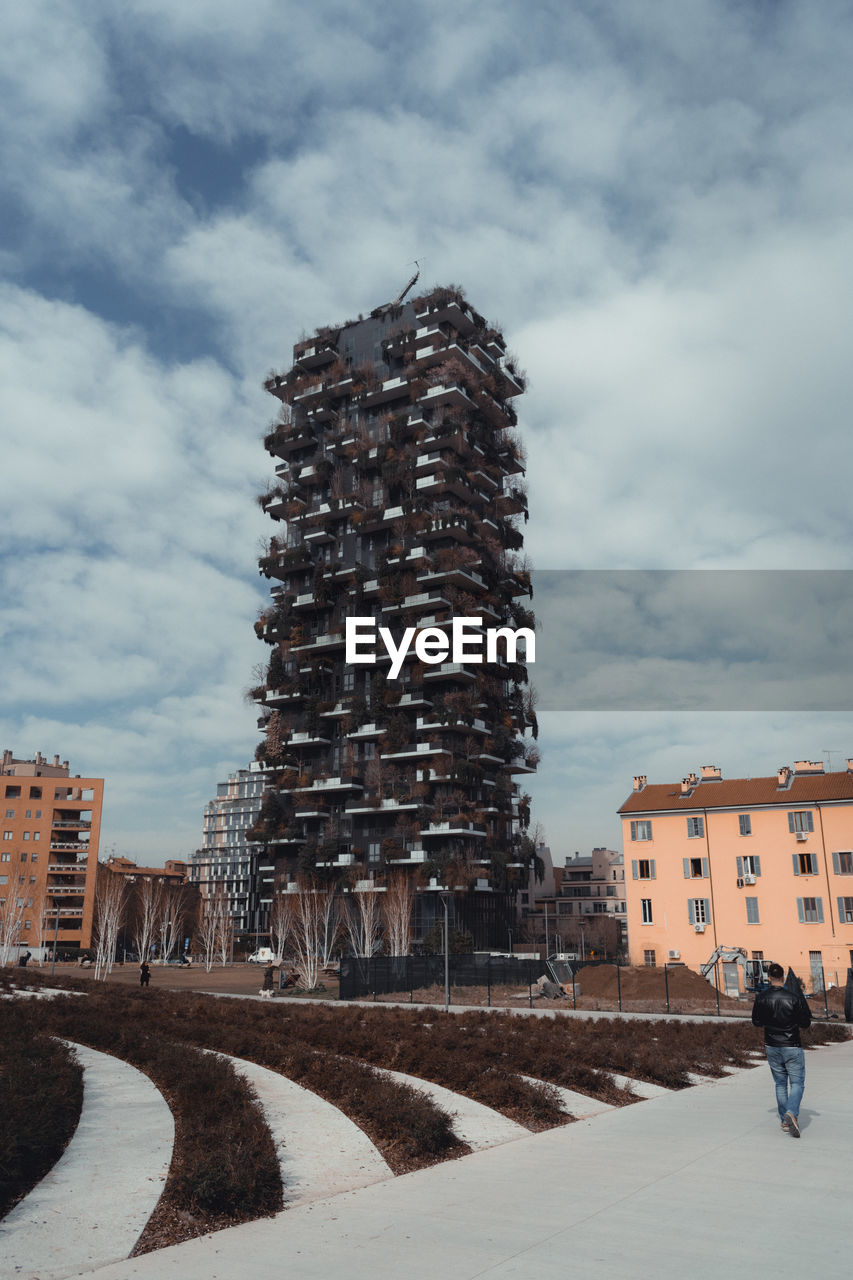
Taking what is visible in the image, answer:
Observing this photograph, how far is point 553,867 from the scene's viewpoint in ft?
519

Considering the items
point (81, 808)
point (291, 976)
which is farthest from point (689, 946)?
point (81, 808)

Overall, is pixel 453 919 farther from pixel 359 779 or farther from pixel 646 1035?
pixel 646 1035

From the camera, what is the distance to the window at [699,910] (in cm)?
6275

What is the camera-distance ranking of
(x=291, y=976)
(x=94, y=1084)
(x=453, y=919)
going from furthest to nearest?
(x=453, y=919)
(x=291, y=976)
(x=94, y=1084)

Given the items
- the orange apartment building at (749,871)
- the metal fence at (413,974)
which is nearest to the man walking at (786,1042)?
the metal fence at (413,974)

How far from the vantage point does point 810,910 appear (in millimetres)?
60094

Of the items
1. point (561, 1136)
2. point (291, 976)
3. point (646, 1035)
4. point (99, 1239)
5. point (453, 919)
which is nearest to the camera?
point (99, 1239)

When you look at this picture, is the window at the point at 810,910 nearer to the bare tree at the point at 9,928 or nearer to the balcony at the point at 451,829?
the balcony at the point at 451,829

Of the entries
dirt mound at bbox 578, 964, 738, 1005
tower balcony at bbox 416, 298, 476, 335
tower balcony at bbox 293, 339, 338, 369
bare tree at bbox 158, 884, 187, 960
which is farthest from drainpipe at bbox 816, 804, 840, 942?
bare tree at bbox 158, 884, 187, 960

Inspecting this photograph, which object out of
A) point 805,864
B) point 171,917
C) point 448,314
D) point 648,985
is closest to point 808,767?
point 805,864

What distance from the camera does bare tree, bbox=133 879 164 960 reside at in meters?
88.4

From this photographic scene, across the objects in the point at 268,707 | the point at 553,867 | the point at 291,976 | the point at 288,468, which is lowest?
the point at 291,976

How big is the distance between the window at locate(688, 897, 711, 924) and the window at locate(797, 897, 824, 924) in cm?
559

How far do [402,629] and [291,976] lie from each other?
123ft
